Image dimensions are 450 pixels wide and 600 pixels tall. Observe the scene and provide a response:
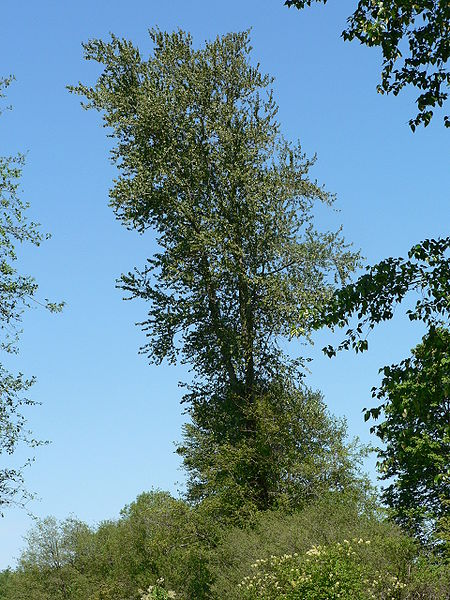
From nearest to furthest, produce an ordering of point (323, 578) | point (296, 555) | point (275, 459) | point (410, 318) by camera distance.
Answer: point (410, 318), point (323, 578), point (296, 555), point (275, 459)

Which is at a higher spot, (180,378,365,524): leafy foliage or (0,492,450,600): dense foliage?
(180,378,365,524): leafy foliage

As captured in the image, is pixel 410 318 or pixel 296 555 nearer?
pixel 410 318

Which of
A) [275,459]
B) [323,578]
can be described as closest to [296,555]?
[323,578]

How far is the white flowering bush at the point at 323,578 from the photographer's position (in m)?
18.4

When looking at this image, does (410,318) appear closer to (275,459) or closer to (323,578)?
(323,578)

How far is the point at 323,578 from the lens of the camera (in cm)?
1845

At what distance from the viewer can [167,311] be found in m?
27.1

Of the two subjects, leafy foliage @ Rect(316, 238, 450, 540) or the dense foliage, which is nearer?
leafy foliage @ Rect(316, 238, 450, 540)

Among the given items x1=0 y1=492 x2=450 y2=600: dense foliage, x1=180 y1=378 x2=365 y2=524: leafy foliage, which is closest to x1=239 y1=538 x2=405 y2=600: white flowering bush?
x1=0 y1=492 x2=450 y2=600: dense foliage

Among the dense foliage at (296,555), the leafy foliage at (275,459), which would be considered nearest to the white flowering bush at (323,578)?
the dense foliage at (296,555)

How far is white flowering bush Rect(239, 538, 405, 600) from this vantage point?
18.4m

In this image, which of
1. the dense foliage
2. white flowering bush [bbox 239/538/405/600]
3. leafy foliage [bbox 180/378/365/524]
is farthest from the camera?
leafy foliage [bbox 180/378/365/524]

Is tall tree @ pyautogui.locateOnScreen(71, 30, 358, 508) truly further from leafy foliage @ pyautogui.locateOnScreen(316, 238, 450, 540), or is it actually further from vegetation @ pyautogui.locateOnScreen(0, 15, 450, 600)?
leafy foliage @ pyautogui.locateOnScreen(316, 238, 450, 540)

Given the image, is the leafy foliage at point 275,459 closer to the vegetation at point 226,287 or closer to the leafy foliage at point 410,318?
the vegetation at point 226,287
